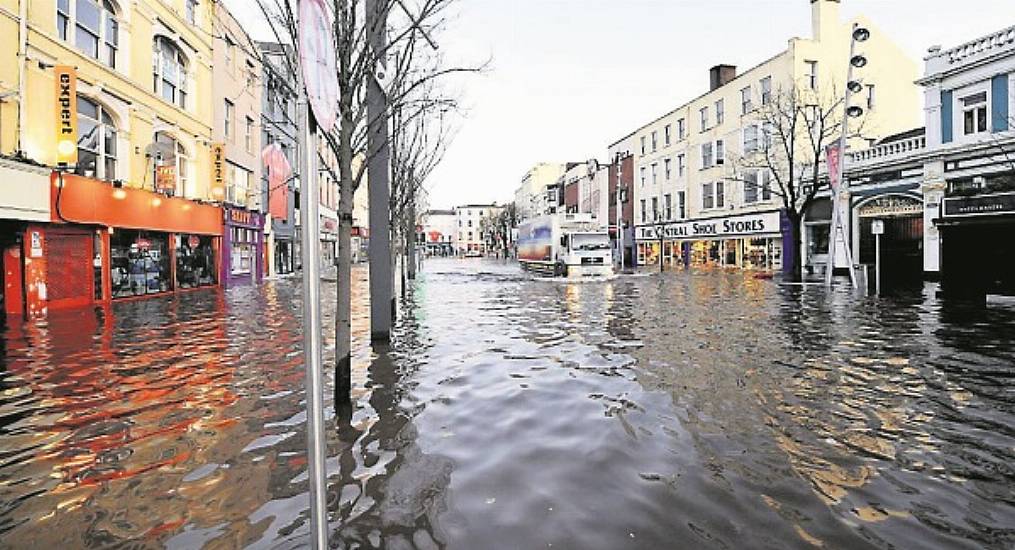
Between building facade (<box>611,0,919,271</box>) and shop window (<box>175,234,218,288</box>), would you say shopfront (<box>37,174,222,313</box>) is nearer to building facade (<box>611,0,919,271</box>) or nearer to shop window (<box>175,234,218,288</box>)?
shop window (<box>175,234,218,288</box>)

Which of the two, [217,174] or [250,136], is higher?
[250,136]

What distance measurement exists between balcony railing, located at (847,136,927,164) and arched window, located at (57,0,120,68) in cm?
3115

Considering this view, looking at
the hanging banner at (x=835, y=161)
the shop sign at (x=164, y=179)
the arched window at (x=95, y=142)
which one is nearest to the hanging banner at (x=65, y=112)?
the arched window at (x=95, y=142)

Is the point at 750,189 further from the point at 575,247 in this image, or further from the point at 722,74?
the point at 575,247

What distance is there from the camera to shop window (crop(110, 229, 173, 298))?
19609 mm

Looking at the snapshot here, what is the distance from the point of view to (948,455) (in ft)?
15.8

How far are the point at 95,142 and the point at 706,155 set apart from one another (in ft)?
130

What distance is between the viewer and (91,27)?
1784cm

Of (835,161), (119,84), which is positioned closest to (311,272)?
(119,84)

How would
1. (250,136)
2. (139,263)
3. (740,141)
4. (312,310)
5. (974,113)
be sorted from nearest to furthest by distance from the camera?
(312,310) < (139,263) < (974,113) < (250,136) < (740,141)

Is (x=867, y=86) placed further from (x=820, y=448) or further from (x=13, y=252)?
(x=13, y=252)

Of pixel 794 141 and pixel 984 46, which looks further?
pixel 794 141

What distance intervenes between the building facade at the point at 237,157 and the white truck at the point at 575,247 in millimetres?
16228

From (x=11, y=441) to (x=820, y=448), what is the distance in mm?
7160
